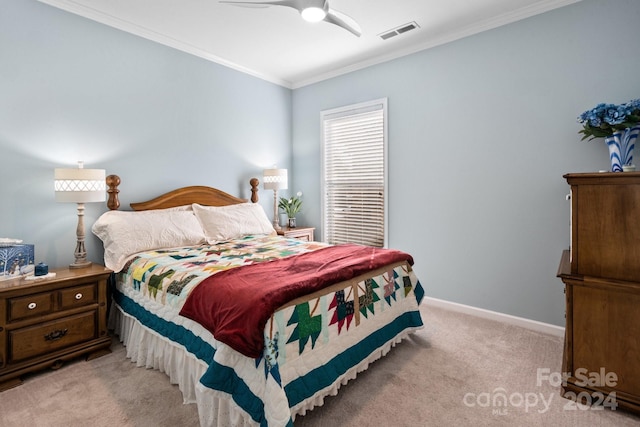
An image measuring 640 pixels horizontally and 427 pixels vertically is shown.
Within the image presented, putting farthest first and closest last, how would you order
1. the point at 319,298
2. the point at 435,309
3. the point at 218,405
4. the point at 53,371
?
the point at 435,309, the point at 53,371, the point at 319,298, the point at 218,405

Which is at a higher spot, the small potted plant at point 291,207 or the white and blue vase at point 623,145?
the white and blue vase at point 623,145

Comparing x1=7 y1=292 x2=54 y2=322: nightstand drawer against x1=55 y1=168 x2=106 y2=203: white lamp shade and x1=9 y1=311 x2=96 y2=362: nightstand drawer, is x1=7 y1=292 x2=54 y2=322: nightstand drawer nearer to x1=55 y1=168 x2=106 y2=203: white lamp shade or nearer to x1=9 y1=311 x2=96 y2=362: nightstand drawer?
x1=9 y1=311 x2=96 y2=362: nightstand drawer

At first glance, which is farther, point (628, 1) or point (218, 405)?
point (628, 1)

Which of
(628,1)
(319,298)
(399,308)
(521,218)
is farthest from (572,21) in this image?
(319,298)

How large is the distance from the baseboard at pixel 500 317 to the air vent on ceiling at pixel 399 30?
281 centimetres

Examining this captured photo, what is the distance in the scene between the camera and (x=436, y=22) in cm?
310

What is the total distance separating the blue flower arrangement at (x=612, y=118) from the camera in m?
2.13

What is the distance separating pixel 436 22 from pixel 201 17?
7.24ft

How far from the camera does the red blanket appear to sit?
4.93 feet

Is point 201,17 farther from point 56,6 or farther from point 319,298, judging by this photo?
point 319,298

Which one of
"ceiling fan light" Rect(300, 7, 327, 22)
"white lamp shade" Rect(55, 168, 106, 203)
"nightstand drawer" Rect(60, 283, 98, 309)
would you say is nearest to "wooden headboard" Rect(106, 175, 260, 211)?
"white lamp shade" Rect(55, 168, 106, 203)

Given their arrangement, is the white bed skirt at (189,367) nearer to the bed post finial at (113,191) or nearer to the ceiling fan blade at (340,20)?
the bed post finial at (113,191)

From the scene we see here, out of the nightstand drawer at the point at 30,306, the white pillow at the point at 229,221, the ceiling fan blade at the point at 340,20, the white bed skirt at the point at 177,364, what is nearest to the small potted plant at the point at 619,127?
the ceiling fan blade at the point at 340,20

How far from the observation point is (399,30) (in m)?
3.24
